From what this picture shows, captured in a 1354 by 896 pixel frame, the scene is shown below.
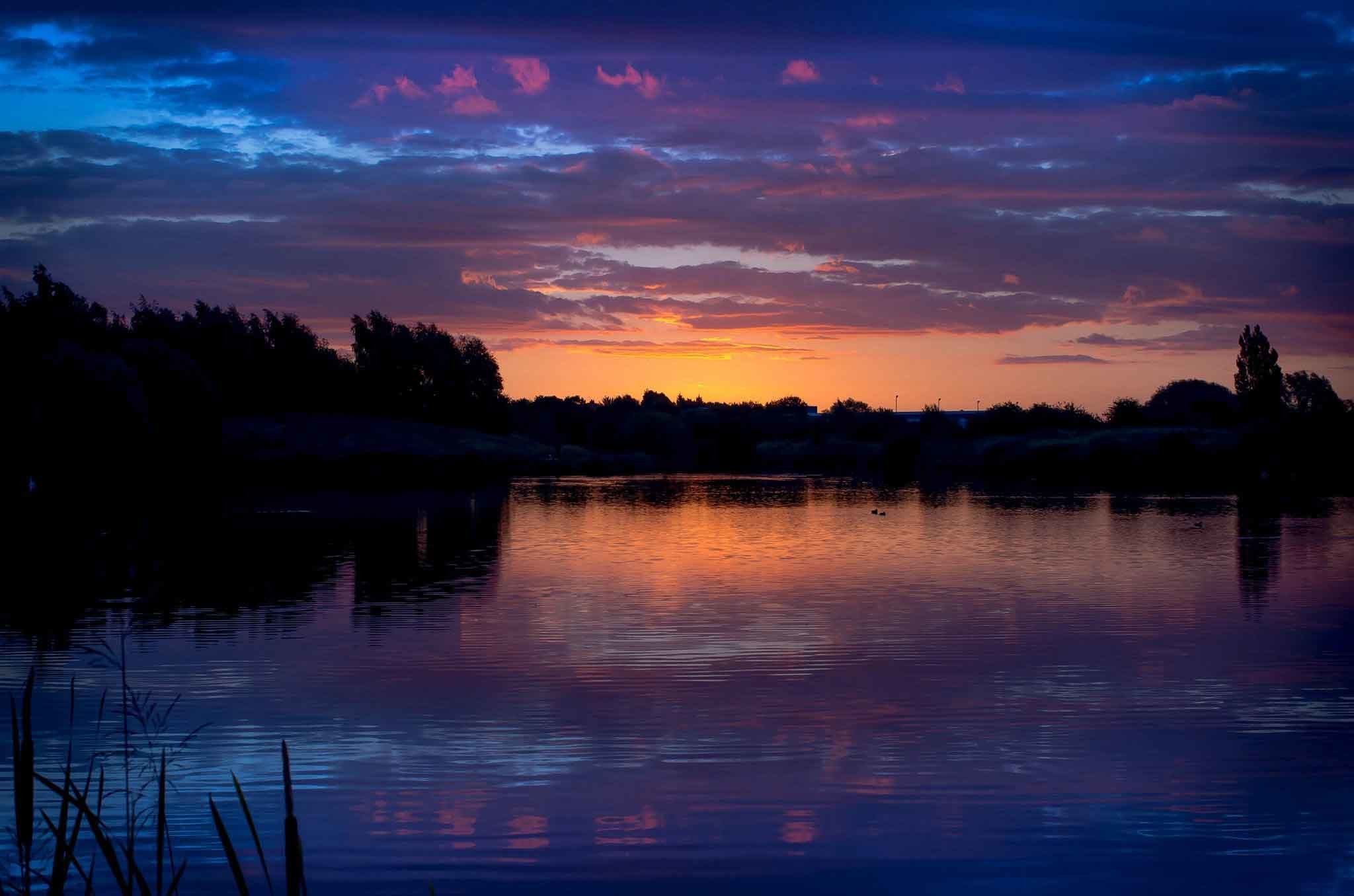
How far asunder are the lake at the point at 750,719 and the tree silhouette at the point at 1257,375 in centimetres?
6975

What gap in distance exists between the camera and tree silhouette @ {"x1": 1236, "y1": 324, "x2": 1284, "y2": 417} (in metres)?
86.1

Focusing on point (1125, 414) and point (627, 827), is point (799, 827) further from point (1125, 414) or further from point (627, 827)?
A: point (1125, 414)

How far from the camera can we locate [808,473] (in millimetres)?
88125

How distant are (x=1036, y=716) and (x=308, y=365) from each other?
83437mm

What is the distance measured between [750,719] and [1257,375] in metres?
87.3

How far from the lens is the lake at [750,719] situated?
7090 mm

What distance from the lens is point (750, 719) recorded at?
10203 millimetres

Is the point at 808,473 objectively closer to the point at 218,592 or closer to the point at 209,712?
the point at 218,592

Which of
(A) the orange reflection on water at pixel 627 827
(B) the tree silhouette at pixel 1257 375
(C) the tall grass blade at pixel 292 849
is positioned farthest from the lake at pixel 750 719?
(B) the tree silhouette at pixel 1257 375

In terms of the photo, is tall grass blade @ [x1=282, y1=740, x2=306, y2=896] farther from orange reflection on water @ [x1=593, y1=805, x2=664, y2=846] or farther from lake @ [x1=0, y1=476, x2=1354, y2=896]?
orange reflection on water @ [x1=593, y1=805, x2=664, y2=846]

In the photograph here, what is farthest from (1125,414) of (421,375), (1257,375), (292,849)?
(292,849)

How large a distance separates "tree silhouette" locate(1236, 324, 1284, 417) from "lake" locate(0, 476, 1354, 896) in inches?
2746

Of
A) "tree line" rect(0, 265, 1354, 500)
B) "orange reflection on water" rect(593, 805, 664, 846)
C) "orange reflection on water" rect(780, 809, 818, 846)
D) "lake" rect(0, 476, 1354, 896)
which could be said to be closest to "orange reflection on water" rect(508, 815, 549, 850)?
"lake" rect(0, 476, 1354, 896)

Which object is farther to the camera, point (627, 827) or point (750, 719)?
point (750, 719)
